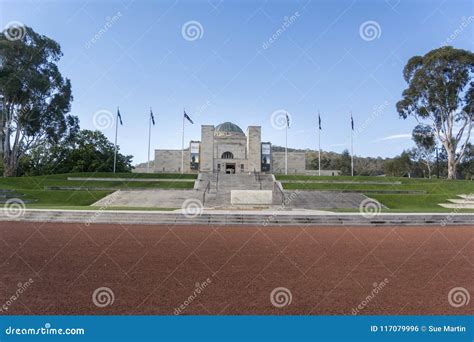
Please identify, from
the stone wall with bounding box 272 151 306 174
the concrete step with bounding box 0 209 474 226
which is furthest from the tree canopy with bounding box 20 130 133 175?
the concrete step with bounding box 0 209 474 226

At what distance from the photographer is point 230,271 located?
6.57 meters

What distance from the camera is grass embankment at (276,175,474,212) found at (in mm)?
24828

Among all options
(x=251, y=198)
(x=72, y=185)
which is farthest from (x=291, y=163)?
(x=251, y=198)

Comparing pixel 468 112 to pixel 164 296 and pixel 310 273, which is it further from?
pixel 164 296
